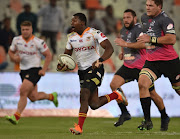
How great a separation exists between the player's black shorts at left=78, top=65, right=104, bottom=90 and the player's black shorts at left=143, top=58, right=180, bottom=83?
2.74ft

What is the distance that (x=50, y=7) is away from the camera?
50.7 feet

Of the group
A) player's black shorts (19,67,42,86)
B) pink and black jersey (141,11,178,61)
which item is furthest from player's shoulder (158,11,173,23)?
player's black shorts (19,67,42,86)

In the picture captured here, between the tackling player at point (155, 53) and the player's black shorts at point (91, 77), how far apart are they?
2.19 ft

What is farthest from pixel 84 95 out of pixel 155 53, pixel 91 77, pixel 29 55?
pixel 29 55

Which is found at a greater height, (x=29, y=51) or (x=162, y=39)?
(x=162, y=39)

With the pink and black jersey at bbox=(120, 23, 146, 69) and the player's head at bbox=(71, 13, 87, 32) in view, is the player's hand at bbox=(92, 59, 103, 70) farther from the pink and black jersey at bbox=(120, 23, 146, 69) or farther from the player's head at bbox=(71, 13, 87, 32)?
the pink and black jersey at bbox=(120, 23, 146, 69)

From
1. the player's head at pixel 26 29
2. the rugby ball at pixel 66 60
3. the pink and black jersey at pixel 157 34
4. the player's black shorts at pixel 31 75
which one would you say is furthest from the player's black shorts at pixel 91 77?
the player's head at pixel 26 29

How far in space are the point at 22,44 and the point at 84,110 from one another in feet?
12.7

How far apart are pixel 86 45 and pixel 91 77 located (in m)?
0.56

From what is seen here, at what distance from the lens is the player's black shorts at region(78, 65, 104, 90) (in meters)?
7.55

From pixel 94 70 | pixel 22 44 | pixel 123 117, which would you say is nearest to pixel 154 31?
pixel 94 70

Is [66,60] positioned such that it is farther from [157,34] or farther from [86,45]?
[157,34]

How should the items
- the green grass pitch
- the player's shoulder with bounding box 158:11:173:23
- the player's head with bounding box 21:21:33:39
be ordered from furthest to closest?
the player's head with bounding box 21:21:33:39 < the player's shoulder with bounding box 158:11:173:23 < the green grass pitch

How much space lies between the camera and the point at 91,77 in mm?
7660
